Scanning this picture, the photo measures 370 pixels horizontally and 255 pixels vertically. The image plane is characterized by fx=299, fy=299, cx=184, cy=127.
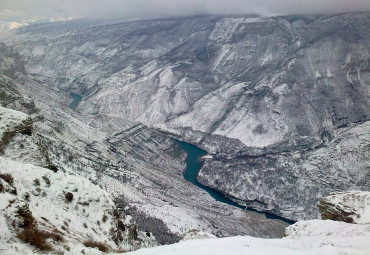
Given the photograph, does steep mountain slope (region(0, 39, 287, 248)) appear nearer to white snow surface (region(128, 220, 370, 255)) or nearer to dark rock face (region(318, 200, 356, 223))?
white snow surface (region(128, 220, 370, 255))

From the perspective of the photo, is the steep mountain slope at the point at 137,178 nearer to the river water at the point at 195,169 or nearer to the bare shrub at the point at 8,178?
the river water at the point at 195,169

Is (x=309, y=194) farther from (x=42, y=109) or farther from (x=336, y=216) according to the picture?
(x=42, y=109)

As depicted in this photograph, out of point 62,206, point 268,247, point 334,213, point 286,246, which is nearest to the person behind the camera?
point 268,247

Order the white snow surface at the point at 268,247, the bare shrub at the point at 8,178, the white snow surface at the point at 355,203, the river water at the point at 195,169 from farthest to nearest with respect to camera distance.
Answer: the river water at the point at 195,169 → the white snow surface at the point at 355,203 → the bare shrub at the point at 8,178 → the white snow surface at the point at 268,247

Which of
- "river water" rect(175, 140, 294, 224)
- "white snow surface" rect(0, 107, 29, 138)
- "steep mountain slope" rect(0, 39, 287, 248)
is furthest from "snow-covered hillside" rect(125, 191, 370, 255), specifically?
"river water" rect(175, 140, 294, 224)

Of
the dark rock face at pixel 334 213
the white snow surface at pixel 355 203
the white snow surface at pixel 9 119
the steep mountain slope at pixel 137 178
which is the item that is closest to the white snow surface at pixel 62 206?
the steep mountain slope at pixel 137 178

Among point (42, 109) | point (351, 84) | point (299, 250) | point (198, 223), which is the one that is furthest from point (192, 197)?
point (351, 84)

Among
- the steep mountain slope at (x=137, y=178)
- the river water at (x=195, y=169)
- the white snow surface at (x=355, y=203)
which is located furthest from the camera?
the river water at (x=195, y=169)

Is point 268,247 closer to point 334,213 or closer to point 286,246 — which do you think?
point 286,246

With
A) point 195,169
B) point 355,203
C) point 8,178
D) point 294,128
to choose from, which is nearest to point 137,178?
point 195,169
